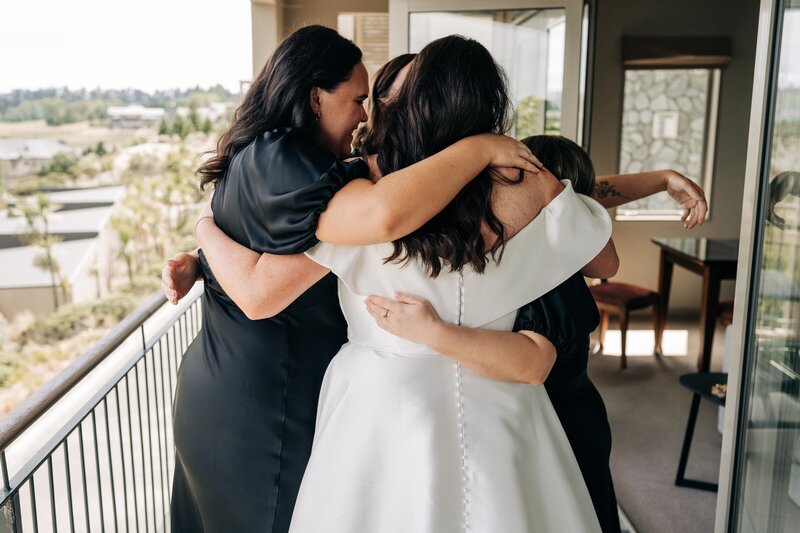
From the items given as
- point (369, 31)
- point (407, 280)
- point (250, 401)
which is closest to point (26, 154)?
point (369, 31)

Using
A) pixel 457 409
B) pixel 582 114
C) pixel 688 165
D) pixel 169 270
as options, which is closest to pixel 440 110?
pixel 457 409

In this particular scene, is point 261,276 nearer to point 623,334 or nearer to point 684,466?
→ point 684,466

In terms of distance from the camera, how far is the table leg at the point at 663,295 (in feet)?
16.5

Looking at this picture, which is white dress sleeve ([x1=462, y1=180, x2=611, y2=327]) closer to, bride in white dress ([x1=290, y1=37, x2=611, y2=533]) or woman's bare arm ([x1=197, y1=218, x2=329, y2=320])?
bride in white dress ([x1=290, y1=37, x2=611, y2=533])

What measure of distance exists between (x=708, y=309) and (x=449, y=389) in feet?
12.4

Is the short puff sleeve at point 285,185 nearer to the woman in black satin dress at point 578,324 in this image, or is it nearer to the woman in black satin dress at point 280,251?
the woman in black satin dress at point 280,251

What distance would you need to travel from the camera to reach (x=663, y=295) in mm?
5113

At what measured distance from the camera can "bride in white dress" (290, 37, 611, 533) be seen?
1.18 meters

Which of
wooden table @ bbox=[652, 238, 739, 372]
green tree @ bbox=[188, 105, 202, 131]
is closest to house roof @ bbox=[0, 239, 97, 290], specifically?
→ green tree @ bbox=[188, 105, 202, 131]

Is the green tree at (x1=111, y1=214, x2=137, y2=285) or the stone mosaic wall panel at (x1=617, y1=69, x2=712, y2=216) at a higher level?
the stone mosaic wall panel at (x1=617, y1=69, x2=712, y2=216)

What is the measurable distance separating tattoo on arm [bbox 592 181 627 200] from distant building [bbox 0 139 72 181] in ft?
80.0

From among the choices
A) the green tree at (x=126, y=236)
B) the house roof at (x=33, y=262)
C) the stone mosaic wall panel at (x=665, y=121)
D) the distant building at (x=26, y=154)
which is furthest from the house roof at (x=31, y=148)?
the stone mosaic wall panel at (x=665, y=121)

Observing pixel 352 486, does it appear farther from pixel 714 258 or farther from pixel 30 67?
pixel 30 67

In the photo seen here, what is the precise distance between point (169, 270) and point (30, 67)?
30.6m
